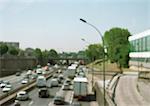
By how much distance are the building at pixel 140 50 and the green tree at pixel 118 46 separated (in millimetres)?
1770

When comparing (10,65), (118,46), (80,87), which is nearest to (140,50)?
(118,46)

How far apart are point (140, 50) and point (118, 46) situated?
1562cm

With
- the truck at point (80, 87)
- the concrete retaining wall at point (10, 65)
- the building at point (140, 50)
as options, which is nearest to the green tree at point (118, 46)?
the building at point (140, 50)

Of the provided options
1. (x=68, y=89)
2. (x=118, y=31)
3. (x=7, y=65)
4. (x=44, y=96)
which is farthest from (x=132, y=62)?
(x=44, y=96)

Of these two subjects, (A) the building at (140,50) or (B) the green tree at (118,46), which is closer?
(A) the building at (140,50)

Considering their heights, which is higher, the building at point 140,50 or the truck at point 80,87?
the building at point 140,50

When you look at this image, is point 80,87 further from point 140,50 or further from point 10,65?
point 10,65

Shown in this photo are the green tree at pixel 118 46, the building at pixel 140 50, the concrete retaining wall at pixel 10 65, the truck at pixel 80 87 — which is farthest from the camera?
the concrete retaining wall at pixel 10 65

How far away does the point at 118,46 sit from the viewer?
120m

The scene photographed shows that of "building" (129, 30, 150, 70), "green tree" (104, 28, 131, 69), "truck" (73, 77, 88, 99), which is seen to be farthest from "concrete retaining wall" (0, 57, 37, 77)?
"truck" (73, 77, 88, 99)

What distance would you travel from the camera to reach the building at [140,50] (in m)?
94.9

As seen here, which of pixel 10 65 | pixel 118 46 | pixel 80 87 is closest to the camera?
pixel 80 87

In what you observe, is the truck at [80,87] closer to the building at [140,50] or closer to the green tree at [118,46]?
the building at [140,50]

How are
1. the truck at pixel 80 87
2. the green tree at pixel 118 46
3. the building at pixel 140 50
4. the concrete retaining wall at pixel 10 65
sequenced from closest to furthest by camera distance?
the truck at pixel 80 87, the building at pixel 140 50, the green tree at pixel 118 46, the concrete retaining wall at pixel 10 65
